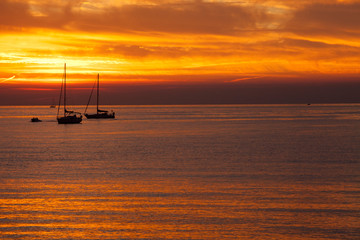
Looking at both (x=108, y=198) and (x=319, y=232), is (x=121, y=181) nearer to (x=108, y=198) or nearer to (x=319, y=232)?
(x=108, y=198)

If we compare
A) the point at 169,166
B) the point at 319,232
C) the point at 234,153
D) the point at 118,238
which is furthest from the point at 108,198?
the point at 234,153

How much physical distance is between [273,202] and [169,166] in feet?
60.7

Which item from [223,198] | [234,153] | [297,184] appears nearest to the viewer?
[223,198]

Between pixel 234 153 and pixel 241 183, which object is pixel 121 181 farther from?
pixel 234 153

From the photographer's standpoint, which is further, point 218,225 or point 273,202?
point 273,202

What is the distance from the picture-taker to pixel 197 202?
26.3 meters

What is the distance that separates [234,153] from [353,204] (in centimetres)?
3014

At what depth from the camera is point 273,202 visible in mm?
26250

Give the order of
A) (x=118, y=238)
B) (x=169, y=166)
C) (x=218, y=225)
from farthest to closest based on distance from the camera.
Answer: (x=169, y=166), (x=218, y=225), (x=118, y=238)

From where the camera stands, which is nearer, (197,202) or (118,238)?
(118,238)

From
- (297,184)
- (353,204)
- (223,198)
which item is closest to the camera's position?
(353,204)

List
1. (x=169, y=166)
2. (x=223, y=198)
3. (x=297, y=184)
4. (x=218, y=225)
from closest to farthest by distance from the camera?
(x=218, y=225) < (x=223, y=198) < (x=297, y=184) < (x=169, y=166)

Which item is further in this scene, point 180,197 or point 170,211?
point 180,197

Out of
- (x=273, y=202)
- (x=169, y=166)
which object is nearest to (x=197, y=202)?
(x=273, y=202)
